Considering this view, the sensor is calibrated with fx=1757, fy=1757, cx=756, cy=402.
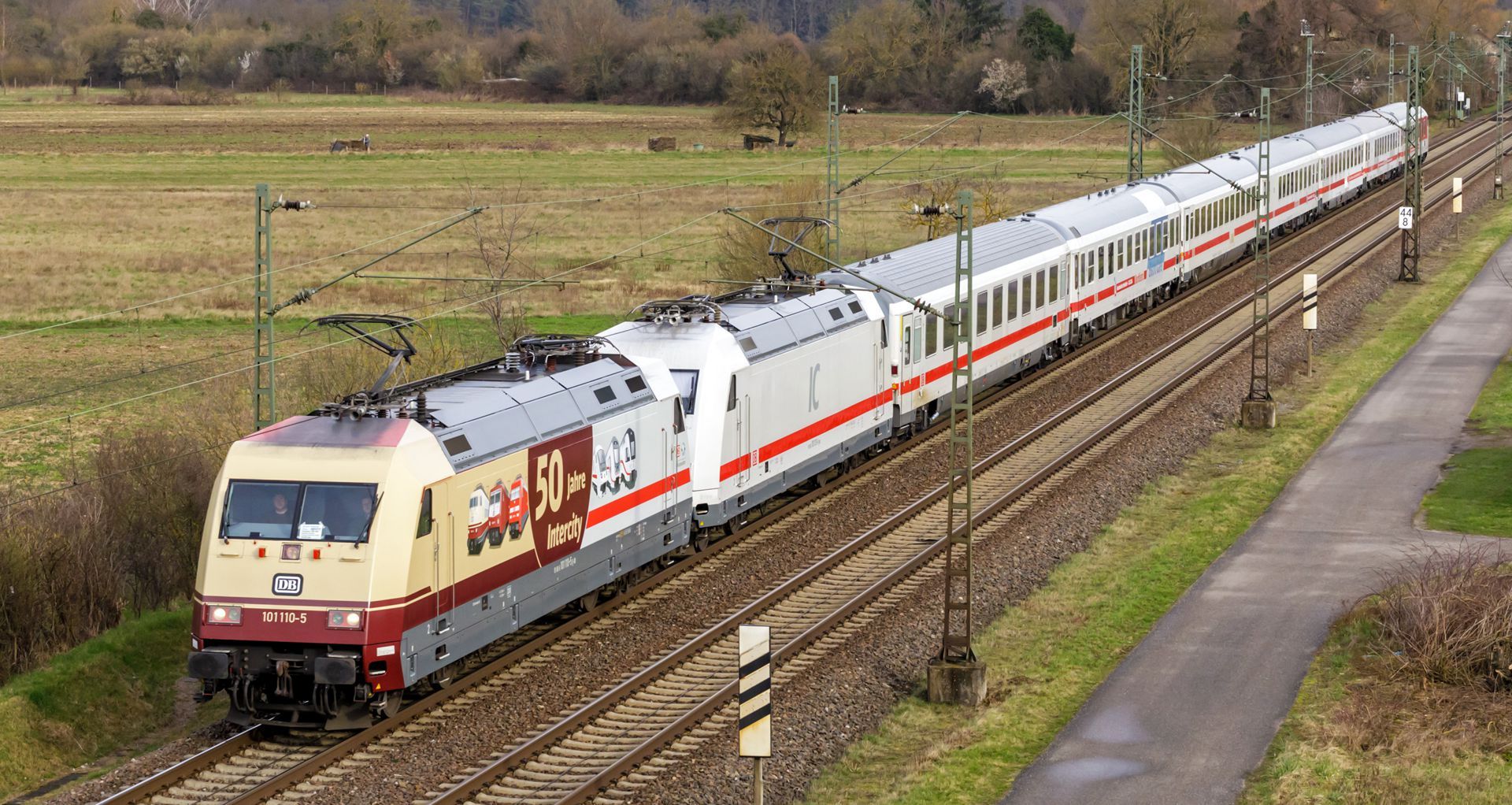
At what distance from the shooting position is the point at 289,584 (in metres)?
19.3

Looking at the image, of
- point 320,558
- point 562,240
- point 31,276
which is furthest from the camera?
point 562,240

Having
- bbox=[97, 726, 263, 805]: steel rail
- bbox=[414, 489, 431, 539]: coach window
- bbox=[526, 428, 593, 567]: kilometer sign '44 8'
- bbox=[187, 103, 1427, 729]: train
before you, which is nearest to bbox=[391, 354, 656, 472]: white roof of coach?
bbox=[187, 103, 1427, 729]: train

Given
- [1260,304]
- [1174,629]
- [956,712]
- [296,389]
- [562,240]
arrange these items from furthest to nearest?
[562,240], [1260,304], [296,389], [1174,629], [956,712]

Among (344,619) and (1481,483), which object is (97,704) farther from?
(1481,483)

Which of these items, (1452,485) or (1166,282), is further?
(1166,282)

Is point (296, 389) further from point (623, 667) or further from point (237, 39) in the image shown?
point (237, 39)

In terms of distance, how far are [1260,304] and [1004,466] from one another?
819 inches

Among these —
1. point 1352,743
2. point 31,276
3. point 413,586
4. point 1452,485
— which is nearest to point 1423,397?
point 1452,485

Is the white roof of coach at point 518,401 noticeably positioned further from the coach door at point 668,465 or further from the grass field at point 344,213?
the grass field at point 344,213

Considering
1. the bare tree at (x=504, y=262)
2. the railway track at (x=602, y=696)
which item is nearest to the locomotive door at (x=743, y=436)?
the railway track at (x=602, y=696)

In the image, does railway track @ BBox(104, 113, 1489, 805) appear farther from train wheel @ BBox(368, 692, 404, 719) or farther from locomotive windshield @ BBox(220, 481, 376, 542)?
locomotive windshield @ BBox(220, 481, 376, 542)

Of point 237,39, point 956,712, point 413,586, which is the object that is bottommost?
point 956,712

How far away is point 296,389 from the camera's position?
38750 millimetres

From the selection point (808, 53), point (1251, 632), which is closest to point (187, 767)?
point (1251, 632)
